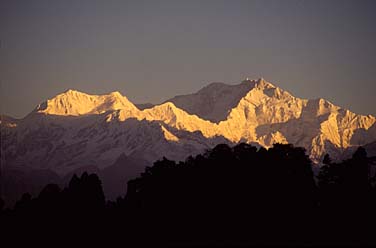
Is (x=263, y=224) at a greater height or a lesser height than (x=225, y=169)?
lesser

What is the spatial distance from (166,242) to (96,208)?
16.5m

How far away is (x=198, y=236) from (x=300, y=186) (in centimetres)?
2075

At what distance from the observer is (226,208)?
137500 mm

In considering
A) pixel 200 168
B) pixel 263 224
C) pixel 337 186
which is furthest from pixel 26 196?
pixel 337 186

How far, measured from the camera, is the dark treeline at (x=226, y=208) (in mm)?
130375

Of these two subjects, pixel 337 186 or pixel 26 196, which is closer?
pixel 337 186

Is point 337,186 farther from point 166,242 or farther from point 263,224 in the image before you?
point 166,242

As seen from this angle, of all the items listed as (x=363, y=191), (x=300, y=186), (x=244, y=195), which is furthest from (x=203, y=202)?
(x=363, y=191)

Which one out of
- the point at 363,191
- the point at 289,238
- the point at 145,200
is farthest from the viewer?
the point at 145,200

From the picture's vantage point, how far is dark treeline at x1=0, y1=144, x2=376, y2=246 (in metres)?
130

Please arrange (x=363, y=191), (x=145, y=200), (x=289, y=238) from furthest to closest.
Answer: (x=145, y=200), (x=363, y=191), (x=289, y=238)

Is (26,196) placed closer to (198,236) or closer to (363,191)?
(198,236)

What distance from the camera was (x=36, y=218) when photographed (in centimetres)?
13850

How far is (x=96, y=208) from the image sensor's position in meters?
142
